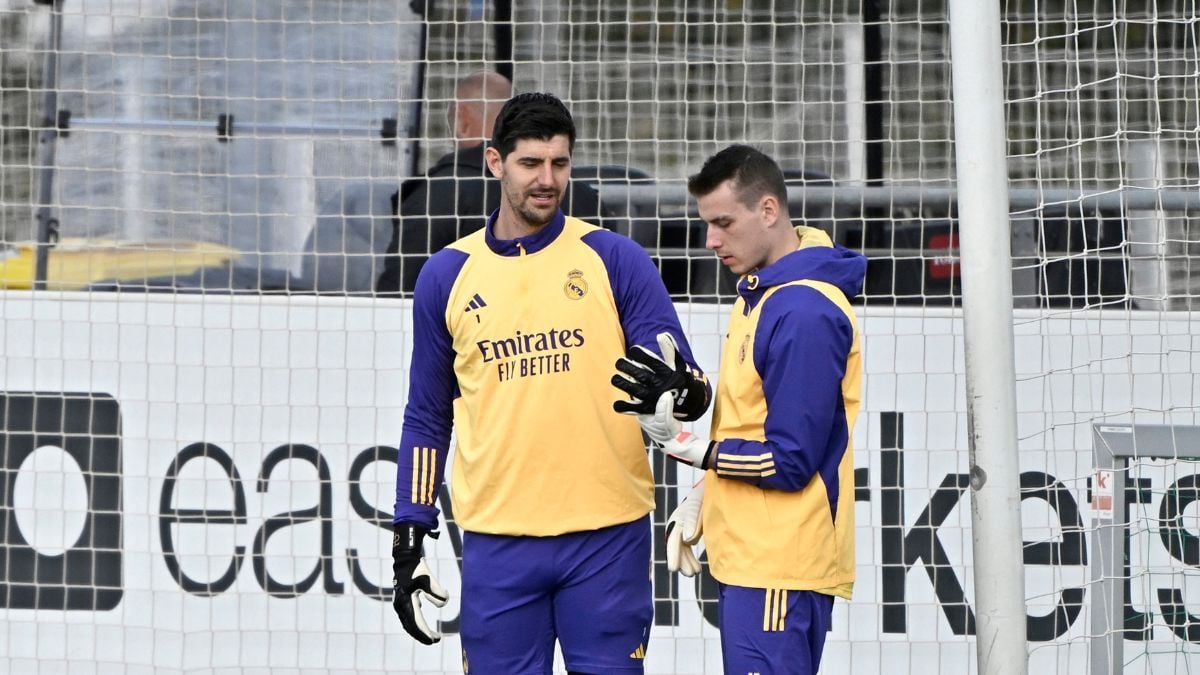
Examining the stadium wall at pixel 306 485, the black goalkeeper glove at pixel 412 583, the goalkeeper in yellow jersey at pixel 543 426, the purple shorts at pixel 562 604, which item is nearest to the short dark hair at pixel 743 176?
the goalkeeper in yellow jersey at pixel 543 426

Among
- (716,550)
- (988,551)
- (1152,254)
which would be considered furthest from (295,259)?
(1152,254)

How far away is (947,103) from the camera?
4.63 metres

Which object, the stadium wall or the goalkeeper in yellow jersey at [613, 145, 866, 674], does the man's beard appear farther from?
the stadium wall

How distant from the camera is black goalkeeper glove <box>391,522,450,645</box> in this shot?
323cm

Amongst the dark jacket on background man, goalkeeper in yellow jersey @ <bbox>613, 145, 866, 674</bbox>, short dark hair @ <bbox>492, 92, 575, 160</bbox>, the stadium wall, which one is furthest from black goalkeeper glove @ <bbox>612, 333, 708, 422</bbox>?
the dark jacket on background man

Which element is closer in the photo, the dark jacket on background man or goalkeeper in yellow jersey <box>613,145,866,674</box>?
goalkeeper in yellow jersey <box>613,145,866,674</box>

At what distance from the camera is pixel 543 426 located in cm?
312

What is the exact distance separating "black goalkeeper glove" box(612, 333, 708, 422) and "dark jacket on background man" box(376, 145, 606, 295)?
5.86 feet

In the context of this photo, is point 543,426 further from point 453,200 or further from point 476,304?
point 453,200

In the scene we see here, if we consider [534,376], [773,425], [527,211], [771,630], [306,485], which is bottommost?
[771,630]

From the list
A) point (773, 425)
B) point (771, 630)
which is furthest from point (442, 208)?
point (771, 630)

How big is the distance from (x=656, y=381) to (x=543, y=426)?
338mm

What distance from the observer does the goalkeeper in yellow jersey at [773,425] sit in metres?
2.83

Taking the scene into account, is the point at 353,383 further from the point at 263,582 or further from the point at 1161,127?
the point at 1161,127
